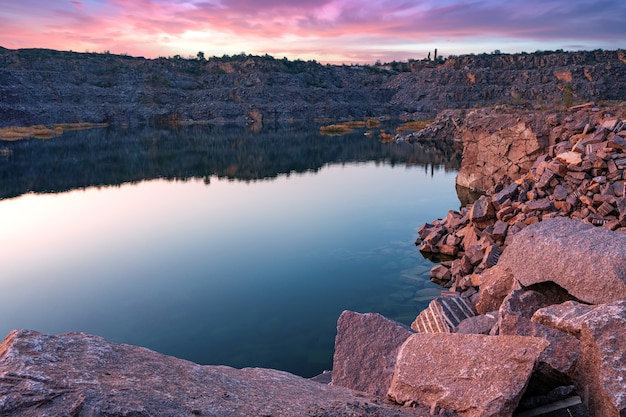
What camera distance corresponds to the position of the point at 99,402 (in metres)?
3.49

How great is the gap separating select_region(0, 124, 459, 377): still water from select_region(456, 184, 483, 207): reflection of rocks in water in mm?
A: 542

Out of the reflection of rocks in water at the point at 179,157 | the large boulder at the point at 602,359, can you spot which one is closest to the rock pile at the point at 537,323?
the large boulder at the point at 602,359

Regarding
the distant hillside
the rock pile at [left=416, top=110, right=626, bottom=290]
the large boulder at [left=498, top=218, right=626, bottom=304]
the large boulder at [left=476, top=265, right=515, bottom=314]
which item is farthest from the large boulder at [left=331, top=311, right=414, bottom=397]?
the distant hillside

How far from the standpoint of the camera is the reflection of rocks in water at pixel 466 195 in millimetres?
26920

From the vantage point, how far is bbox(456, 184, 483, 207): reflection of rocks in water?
88.3 ft

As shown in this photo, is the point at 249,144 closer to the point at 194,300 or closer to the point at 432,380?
the point at 194,300

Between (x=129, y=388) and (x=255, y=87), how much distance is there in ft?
380

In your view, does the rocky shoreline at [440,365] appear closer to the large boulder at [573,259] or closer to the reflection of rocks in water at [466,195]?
the large boulder at [573,259]

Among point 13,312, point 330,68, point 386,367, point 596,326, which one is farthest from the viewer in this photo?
point 330,68

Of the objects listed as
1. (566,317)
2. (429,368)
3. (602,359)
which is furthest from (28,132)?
(602,359)

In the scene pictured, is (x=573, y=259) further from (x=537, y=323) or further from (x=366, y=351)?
(x=366, y=351)

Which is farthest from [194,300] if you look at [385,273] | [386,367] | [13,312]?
[386,367]

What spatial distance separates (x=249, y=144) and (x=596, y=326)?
59.3m

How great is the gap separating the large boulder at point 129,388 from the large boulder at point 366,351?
4.33 feet
